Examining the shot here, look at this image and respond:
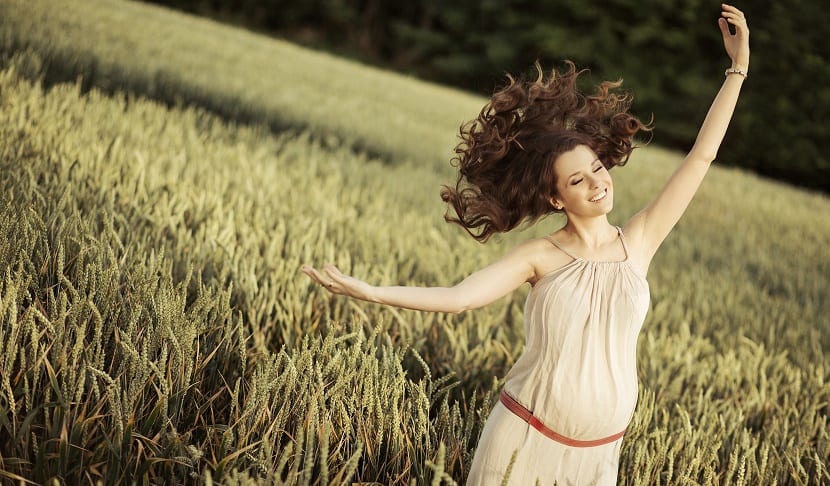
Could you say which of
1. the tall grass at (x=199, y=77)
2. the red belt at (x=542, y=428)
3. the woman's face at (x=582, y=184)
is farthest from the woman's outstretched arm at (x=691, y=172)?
the tall grass at (x=199, y=77)

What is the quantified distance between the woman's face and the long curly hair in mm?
25

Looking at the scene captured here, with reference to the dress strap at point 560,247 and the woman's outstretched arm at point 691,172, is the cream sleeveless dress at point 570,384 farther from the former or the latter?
the woman's outstretched arm at point 691,172

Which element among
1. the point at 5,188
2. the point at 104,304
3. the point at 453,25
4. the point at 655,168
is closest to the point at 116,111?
the point at 5,188

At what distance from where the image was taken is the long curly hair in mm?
1644

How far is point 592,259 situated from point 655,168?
824 cm

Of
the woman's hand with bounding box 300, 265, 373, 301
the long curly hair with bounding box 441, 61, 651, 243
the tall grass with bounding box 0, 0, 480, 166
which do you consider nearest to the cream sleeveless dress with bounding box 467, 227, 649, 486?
the long curly hair with bounding box 441, 61, 651, 243

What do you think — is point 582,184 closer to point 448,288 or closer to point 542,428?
point 448,288

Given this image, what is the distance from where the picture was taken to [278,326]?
231 cm

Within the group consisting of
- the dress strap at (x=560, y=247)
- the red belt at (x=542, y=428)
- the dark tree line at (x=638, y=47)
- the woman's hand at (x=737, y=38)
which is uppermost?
the dark tree line at (x=638, y=47)

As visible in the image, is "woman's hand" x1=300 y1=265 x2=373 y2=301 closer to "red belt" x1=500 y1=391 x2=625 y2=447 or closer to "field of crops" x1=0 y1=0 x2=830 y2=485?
"field of crops" x1=0 y1=0 x2=830 y2=485

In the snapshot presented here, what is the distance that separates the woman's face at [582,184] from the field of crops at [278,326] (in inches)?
18.0

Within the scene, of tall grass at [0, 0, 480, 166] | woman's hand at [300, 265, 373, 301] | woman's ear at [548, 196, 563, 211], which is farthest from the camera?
tall grass at [0, 0, 480, 166]

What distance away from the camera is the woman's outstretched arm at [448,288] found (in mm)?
1356

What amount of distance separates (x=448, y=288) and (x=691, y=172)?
64cm
